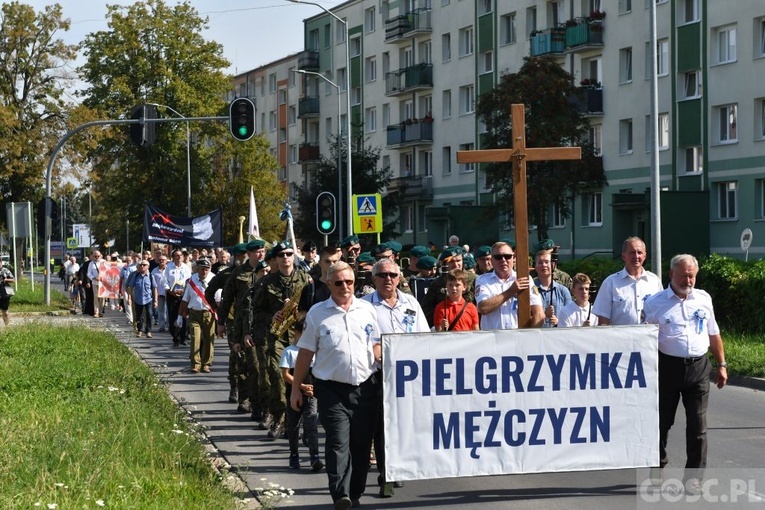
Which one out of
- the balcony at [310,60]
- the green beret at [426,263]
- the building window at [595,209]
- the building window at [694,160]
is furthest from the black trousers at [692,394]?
the balcony at [310,60]

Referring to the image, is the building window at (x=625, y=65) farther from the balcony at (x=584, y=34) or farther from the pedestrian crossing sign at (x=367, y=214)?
the pedestrian crossing sign at (x=367, y=214)

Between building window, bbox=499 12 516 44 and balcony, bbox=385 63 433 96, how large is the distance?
7288mm

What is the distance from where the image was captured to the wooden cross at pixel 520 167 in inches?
383

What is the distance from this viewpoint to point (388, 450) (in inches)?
343

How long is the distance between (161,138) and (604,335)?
61380mm

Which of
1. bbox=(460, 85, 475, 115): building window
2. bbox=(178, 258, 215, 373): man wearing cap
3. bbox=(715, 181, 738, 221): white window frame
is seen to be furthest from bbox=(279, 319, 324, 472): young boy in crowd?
bbox=(460, 85, 475, 115): building window

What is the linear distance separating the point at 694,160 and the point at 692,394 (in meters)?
40.5

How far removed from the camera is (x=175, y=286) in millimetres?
27016

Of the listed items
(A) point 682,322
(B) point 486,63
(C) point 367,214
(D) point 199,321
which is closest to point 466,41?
(B) point 486,63

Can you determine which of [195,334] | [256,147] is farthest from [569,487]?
[256,147]

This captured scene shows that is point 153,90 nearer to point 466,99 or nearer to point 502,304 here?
point 466,99

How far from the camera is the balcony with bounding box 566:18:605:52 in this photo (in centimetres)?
5269

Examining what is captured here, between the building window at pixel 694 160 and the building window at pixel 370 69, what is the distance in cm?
2940

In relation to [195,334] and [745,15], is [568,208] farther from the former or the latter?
[195,334]
